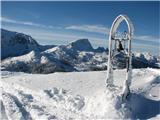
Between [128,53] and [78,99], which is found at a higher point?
[128,53]

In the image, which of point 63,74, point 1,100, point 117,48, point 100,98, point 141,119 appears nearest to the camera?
point 141,119

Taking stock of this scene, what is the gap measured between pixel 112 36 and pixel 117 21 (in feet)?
2.96

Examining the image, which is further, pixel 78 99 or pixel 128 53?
pixel 78 99

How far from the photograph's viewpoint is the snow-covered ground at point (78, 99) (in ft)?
64.4

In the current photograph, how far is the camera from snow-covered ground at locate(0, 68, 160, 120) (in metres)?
19.6

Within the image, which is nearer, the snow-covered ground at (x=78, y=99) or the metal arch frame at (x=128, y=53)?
the snow-covered ground at (x=78, y=99)

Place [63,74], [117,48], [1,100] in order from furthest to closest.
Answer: [63,74] → [1,100] → [117,48]

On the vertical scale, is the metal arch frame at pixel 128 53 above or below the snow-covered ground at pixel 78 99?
above

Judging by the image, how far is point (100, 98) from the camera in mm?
20500

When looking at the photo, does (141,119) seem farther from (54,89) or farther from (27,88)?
(27,88)

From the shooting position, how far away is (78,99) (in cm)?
2180

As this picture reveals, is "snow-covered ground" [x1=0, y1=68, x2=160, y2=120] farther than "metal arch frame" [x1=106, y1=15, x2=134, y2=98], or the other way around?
"metal arch frame" [x1=106, y1=15, x2=134, y2=98]

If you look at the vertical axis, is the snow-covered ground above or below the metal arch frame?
below

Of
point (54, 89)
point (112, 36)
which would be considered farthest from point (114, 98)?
point (54, 89)
